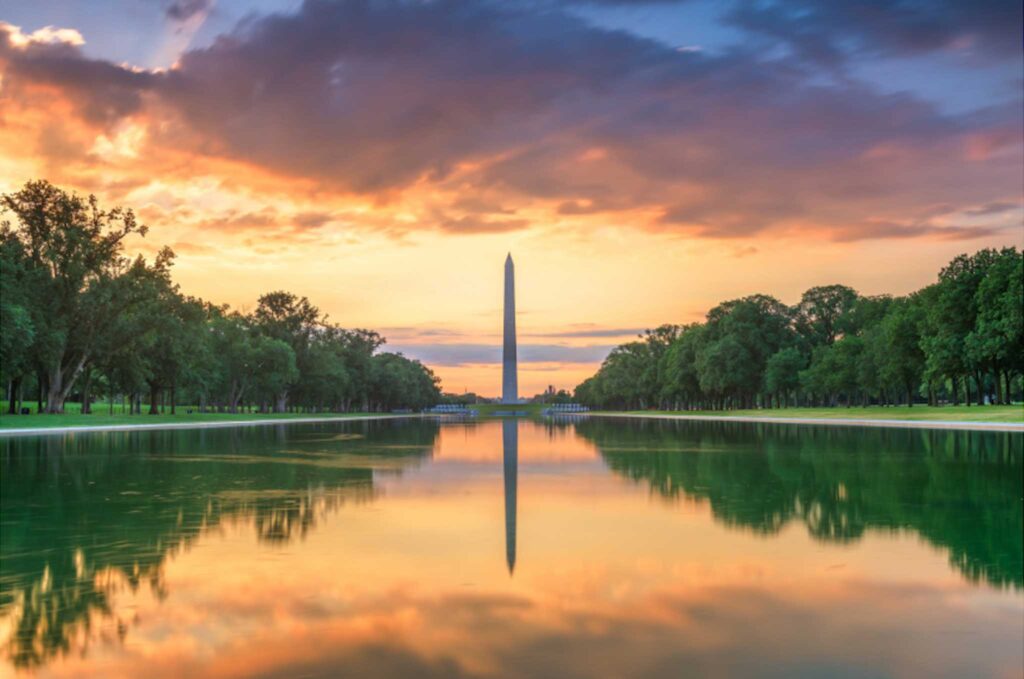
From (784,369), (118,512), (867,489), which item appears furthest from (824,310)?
(118,512)

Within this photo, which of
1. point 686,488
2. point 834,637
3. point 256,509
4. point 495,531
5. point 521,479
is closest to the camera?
point 834,637

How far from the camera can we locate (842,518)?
42.5 ft

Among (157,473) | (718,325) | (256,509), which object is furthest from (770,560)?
(718,325)

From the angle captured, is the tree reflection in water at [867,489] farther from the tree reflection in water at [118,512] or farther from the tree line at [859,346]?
the tree line at [859,346]

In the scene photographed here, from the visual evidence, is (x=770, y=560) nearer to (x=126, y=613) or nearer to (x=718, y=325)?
(x=126, y=613)

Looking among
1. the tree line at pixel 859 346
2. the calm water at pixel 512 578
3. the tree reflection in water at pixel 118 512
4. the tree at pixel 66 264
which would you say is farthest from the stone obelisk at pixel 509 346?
the calm water at pixel 512 578

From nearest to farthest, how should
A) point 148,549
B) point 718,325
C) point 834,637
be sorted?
point 834,637, point 148,549, point 718,325

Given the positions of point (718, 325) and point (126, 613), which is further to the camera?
point (718, 325)

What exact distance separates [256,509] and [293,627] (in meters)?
7.16

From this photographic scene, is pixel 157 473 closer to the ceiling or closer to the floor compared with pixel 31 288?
closer to the floor

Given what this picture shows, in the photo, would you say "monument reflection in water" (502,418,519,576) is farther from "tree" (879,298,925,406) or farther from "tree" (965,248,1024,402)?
"tree" (879,298,925,406)

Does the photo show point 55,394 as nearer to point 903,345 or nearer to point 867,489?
point 867,489

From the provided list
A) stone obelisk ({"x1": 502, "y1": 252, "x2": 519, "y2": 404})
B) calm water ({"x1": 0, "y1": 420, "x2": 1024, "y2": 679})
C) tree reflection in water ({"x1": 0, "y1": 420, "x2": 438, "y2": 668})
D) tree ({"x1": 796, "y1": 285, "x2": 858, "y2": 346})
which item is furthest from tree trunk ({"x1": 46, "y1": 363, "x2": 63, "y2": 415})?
tree ({"x1": 796, "y1": 285, "x2": 858, "y2": 346})

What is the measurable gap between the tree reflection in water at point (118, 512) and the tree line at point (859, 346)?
49.0 metres
